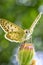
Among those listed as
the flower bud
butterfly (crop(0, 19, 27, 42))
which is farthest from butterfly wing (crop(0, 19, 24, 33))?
the flower bud

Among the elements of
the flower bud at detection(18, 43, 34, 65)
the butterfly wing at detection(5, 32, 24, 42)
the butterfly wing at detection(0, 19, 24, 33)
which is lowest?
the flower bud at detection(18, 43, 34, 65)

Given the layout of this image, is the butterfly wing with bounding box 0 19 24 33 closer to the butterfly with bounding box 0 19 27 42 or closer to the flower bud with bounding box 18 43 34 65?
the butterfly with bounding box 0 19 27 42

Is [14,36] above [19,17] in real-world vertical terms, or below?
below

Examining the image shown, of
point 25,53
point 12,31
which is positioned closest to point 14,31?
point 12,31

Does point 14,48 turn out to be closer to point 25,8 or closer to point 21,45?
point 21,45

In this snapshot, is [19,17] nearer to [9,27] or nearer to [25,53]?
[9,27]
